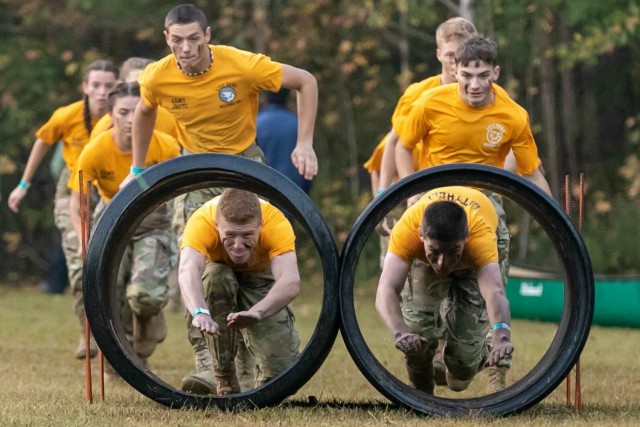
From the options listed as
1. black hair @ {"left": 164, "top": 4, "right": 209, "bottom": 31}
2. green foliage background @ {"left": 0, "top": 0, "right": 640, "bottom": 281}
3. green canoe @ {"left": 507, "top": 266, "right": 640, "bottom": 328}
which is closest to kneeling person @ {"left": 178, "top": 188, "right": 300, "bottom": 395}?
black hair @ {"left": 164, "top": 4, "right": 209, "bottom": 31}

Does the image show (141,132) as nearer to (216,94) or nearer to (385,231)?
(216,94)

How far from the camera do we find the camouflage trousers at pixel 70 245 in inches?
408

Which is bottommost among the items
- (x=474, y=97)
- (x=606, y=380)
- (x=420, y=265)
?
(x=606, y=380)

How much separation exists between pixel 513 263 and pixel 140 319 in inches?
236

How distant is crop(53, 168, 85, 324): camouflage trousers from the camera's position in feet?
34.0

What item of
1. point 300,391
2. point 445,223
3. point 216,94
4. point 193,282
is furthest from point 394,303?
point 216,94

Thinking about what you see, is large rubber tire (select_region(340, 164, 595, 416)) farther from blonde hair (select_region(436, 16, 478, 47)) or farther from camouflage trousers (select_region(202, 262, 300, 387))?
blonde hair (select_region(436, 16, 478, 47))

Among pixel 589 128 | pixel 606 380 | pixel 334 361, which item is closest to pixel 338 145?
pixel 589 128

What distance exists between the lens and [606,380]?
8484 millimetres

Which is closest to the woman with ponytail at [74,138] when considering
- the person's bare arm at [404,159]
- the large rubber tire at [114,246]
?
the person's bare arm at [404,159]

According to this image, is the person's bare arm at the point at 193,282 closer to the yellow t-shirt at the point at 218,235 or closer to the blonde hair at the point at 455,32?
the yellow t-shirt at the point at 218,235

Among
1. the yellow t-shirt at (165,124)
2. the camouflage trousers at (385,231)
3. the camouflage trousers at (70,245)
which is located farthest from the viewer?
the camouflage trousers at (70,245)

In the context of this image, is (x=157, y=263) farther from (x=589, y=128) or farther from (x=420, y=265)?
(x=589, y=128)

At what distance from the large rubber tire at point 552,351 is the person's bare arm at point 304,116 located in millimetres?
1228
